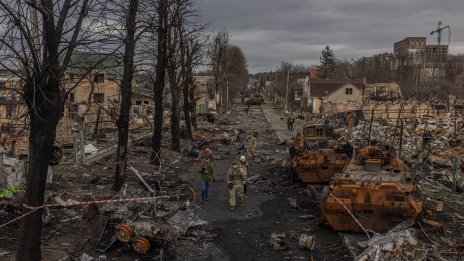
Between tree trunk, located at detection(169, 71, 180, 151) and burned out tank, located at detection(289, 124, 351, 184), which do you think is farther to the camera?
tree trunk, located at detection(169, 71, 180, 151)

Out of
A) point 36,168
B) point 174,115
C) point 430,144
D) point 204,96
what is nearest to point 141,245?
point 36,168

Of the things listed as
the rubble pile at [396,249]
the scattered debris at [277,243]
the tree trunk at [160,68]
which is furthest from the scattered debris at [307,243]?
the tree trunk at [160,68]

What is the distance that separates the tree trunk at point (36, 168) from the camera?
7277 millimetres

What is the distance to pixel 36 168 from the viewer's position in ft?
24.4

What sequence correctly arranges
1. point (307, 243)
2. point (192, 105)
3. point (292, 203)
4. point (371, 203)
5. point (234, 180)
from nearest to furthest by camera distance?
1. point (307, 243)
2. point (371, 203)
3. point (234, 180)
4. point (292, 203)
5. point (192, 105)

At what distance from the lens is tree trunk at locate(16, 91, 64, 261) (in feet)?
23.9

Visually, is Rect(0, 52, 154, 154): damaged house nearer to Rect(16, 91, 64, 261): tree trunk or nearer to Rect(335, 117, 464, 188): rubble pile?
Rect(16, 91, 64, 261): tree trunk

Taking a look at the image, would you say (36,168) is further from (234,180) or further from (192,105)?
(192,105)

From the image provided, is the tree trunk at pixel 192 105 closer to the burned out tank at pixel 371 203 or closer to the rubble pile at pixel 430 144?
the rubble pile at pixel 430 144

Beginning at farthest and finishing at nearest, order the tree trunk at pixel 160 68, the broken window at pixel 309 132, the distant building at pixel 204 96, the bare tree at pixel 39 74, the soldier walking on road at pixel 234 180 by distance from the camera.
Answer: the distant building at pixel 204 96 < the broken window at pixel 309 132 < the tree trunk at pixel 160 68 < the soldier walking on road at pixel 234 180 < the bare tree at pixel 39 74

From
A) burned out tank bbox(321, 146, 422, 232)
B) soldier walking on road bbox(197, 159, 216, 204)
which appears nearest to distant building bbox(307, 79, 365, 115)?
soldier walking on road bbox(197, 159, 216, 204)

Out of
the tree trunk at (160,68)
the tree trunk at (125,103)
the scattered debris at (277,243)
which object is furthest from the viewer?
the tree trunk at (160,68)

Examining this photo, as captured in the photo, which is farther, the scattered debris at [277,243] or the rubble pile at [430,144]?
the rubble pile at [430,144]

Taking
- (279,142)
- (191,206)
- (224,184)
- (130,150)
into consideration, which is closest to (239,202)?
(191,206)
